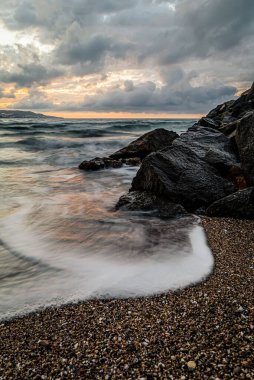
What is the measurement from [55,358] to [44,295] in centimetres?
116

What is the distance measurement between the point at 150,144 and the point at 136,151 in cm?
72

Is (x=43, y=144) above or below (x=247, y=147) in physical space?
below

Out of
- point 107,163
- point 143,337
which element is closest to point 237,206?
point 143,337

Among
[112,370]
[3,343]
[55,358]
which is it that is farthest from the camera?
[3,343]

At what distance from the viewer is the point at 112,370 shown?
7.23 feet

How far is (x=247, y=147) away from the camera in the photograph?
6.18m

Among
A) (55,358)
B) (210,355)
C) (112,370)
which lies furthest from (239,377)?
(55,358)

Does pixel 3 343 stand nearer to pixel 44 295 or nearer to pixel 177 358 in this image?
pixel 44 295

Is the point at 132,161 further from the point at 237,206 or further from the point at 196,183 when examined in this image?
the point at 237,206

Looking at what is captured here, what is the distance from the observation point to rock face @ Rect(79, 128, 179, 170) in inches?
479

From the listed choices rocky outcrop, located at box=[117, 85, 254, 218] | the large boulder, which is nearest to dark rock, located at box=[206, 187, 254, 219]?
rocky outcrop, located at box=[117, 85, 254, 218]

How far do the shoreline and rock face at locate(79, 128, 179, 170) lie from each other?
9063mm

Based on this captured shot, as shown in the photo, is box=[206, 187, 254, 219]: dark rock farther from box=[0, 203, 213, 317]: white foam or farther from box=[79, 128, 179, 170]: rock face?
box=[79, 128, 179, 170]: rock face

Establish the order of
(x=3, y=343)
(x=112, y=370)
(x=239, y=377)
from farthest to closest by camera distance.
Answer: 1. (x=3, y=343)
2. (x=112, y=370)
3. (x=239, y=377)
